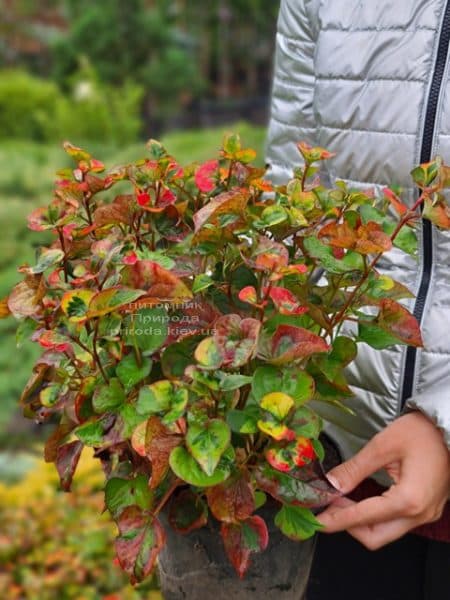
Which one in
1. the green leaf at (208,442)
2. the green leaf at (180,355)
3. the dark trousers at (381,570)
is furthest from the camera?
the dark trousers at (381,570)

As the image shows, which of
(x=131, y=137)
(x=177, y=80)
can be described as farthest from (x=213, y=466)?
(x=177, y=80)

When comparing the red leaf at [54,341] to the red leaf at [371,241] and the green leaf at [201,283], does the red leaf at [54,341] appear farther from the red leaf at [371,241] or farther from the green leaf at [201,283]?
the red leaf at [371,241]

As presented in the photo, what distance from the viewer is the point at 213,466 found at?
763 millimetres

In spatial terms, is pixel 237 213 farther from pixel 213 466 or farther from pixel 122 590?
pixel 122 590

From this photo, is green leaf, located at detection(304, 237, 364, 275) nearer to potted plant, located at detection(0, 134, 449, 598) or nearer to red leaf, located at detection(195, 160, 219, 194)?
potted plant, located at detection(0, 134, 449, 598)

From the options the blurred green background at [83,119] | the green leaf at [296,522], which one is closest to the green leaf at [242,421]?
the green leaf at [296,522]

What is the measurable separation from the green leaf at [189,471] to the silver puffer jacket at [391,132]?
30cm

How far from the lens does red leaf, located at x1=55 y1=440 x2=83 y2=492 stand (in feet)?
2.97

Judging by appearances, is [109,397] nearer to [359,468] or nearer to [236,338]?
[236,338]

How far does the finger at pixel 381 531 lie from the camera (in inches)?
38.5

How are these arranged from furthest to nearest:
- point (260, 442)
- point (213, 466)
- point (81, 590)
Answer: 1. point (81, 590)
2. point (260, 442)
3. point (213, 466)

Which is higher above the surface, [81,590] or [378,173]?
[378,173]

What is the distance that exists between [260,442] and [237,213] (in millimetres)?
226

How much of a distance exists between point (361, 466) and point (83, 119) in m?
6.00
